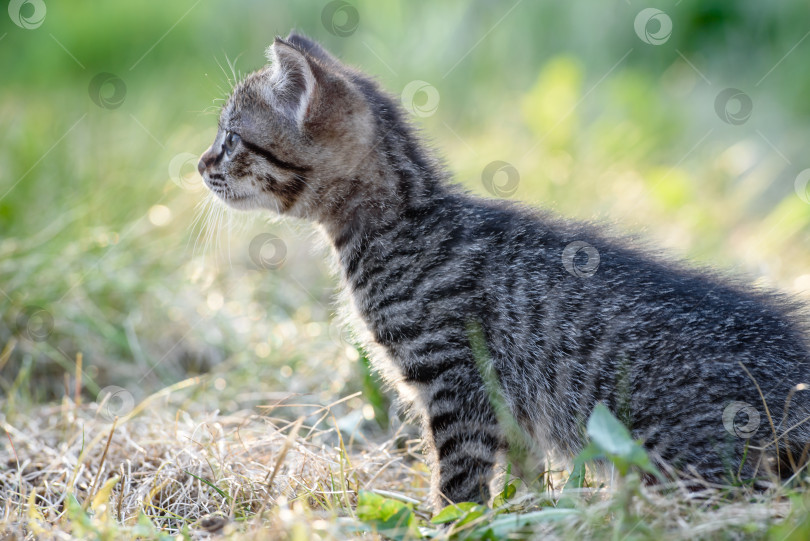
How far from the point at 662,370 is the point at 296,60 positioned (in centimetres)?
169

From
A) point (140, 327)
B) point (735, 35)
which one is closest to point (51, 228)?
point (140, 327)

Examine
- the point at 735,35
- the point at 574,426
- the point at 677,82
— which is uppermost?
the point at 735,35

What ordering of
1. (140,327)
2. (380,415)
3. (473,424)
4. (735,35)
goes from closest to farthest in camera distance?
(473,424)
(380,415)
(140,327)
(735,35)

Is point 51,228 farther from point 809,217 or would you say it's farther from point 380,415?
point 809,217

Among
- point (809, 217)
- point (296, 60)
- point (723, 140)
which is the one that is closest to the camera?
point (296, 60)

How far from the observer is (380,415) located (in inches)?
145

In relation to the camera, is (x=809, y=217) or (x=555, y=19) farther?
(x=555, y=19)
